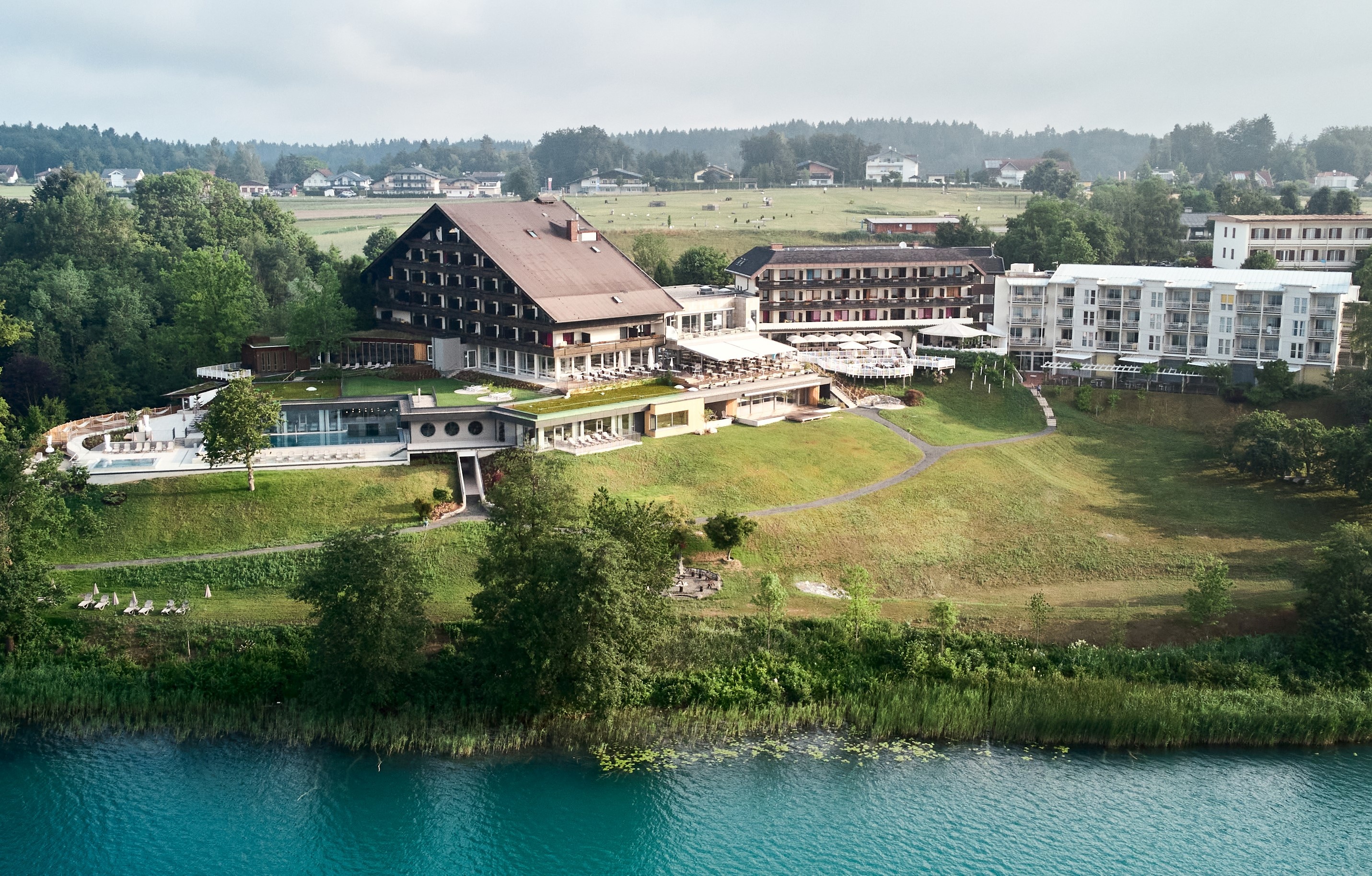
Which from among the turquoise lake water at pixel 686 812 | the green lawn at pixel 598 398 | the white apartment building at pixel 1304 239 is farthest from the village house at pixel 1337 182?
the turquoise lake water at pixel 686 812

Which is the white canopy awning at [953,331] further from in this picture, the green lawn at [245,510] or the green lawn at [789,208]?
the green lawn at [789,208]

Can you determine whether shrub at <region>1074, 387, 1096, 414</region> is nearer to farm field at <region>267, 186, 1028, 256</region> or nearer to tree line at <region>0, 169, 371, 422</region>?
farm field at <region>267, 186, 1028, 256</region>

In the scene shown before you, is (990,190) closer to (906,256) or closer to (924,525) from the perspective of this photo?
(906,256)

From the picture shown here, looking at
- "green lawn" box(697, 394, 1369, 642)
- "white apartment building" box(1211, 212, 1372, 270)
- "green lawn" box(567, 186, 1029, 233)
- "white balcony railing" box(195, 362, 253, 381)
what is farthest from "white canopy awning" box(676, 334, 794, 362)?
"green lawn" box(567, 186, 1029, 233)

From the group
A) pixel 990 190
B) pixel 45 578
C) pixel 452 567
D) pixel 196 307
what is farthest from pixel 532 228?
pixel 990 190

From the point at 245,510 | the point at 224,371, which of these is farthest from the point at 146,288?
the point at 245,510

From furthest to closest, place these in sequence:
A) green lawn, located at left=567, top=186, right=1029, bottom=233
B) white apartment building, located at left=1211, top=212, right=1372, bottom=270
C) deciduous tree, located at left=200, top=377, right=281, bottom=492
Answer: green lawn, located at left=567, top=186, right=1029, bottom=233
white apartment building, located at left=1211, top=212, right=1372, bottom=270
deciduous tree, located at left=200, top=377, right=281, bottom=492
